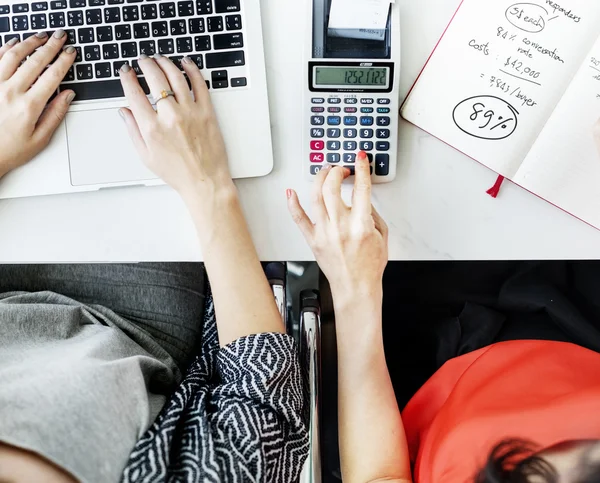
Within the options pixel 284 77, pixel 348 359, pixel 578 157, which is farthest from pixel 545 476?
pixel 284 77

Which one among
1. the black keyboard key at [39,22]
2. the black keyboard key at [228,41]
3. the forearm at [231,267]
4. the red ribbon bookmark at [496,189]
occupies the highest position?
the black keyboard key at [39,22]

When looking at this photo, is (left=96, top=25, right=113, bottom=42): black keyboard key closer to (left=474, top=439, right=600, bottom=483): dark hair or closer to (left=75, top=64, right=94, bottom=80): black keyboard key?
(left=75, top=64, right=94, bottom=80): black keyboard key

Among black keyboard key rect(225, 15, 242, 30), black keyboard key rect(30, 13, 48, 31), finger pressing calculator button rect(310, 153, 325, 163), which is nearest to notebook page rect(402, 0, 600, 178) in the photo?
finger pressing calculator button rect(310, 153, 325, 163)

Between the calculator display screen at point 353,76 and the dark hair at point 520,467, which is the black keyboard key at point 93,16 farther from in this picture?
the dark hair at point 520,467

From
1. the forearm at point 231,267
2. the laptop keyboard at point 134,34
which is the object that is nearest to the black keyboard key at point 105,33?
the laptop keyboard at point 134,34

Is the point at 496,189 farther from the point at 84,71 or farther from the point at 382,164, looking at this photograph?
the point at 84,71

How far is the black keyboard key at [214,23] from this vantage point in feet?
2.19

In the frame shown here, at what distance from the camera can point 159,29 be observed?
2.20ft

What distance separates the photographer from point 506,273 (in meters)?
0.89

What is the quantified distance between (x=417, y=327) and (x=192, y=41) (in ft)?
1.72

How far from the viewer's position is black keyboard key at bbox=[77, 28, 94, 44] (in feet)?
2.21

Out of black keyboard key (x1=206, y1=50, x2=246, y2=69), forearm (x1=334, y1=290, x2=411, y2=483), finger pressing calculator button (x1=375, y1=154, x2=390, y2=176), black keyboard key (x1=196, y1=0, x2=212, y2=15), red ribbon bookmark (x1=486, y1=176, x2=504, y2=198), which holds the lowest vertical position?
forearm (x1=334, y1=290, x2=411, y2=483)

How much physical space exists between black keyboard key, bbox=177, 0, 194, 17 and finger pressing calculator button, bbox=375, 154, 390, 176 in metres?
0.28

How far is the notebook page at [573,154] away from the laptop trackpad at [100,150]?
0.47m
